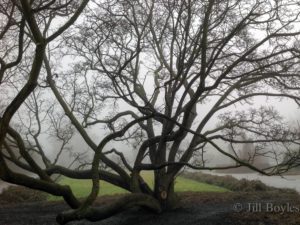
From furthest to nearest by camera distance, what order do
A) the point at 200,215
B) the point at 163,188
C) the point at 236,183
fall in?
the point at 236,183 → the point at 163,188 → the point at 200,215

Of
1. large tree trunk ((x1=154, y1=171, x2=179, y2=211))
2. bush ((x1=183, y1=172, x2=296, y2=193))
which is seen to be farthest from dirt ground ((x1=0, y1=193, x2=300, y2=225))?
bush ((x1=183, y1=172, x2=296, y2=193))

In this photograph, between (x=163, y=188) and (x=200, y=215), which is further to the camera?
(x=163, y=188)

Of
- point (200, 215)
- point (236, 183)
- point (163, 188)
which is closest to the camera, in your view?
point (200, 215)

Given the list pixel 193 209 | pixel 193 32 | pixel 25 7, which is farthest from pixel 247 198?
pixel 25 7

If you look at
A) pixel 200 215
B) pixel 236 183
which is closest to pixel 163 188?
pixel 200 215

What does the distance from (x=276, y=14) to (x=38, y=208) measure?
Answer: 12.5m

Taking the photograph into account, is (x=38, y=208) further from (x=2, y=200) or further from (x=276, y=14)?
(x=276, y=14)

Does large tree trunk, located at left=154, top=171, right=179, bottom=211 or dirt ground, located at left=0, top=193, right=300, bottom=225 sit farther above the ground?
large tree trunk, located at left=154, top=171, right=179, bottom=211

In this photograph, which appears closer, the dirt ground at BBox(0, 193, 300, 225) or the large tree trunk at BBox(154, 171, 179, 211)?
the dirt ground at BBox(0, 193, 300, 225)

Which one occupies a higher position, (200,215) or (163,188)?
(163,188)

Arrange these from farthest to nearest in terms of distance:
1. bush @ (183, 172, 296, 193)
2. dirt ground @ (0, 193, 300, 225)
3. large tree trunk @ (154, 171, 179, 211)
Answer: bush @ (183, 172, 296, 193), large tree trunk @ (154, 171, 179, 211), dirt ground @ (0, 193, 300, 225)

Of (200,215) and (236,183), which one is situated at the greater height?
(236,183)

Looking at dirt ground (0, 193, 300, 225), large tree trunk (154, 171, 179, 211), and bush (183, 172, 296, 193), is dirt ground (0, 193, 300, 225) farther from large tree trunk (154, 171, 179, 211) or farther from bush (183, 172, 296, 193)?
bush (183, 172, 296, 193)

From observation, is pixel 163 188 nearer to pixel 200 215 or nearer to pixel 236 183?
pixel 200 215
